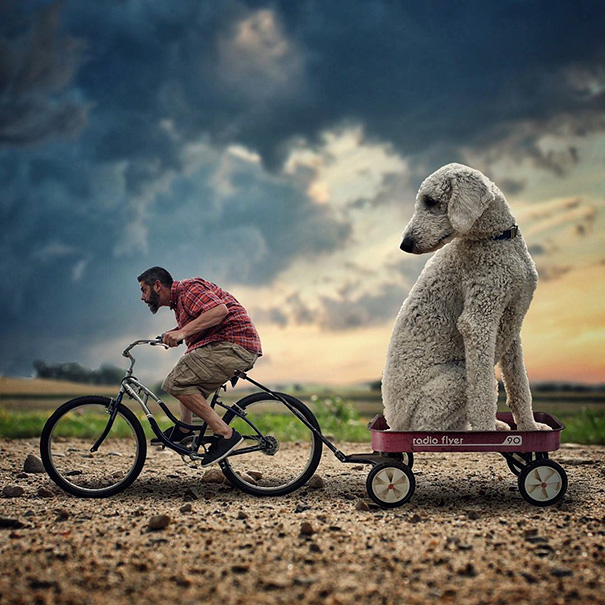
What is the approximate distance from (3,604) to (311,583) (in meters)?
1.74

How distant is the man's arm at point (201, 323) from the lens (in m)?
5.61

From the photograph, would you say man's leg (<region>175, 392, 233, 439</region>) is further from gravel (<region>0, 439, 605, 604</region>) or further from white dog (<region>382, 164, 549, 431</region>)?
white dog (<region>382, 164, 549, 431</region>)

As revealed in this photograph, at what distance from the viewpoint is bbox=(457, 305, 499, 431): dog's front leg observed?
17.8ft

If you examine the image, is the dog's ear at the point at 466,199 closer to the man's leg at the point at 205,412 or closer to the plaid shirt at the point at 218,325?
the plaid shirt at the point at 218,325

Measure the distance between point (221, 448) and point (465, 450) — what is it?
218 centimetres

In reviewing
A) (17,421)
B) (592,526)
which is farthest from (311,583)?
(17,421)

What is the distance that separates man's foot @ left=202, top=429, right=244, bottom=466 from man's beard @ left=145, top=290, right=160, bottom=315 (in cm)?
142

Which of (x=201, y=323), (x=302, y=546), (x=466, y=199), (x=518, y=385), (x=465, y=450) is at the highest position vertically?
(x=466, y=199)

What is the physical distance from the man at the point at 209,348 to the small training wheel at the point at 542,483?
101 inches

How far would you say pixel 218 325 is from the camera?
5.89 meters

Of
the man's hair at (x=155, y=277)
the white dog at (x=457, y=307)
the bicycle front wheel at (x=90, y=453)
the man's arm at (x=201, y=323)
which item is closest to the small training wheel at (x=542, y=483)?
the white dog at (x=457, y=307)

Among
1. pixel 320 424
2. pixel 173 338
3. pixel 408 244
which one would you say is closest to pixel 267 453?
pixel 173 338

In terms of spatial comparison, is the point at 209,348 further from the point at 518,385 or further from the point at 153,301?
the point at 518,385

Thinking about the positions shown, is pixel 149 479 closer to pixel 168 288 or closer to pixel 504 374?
pixel 168 288
